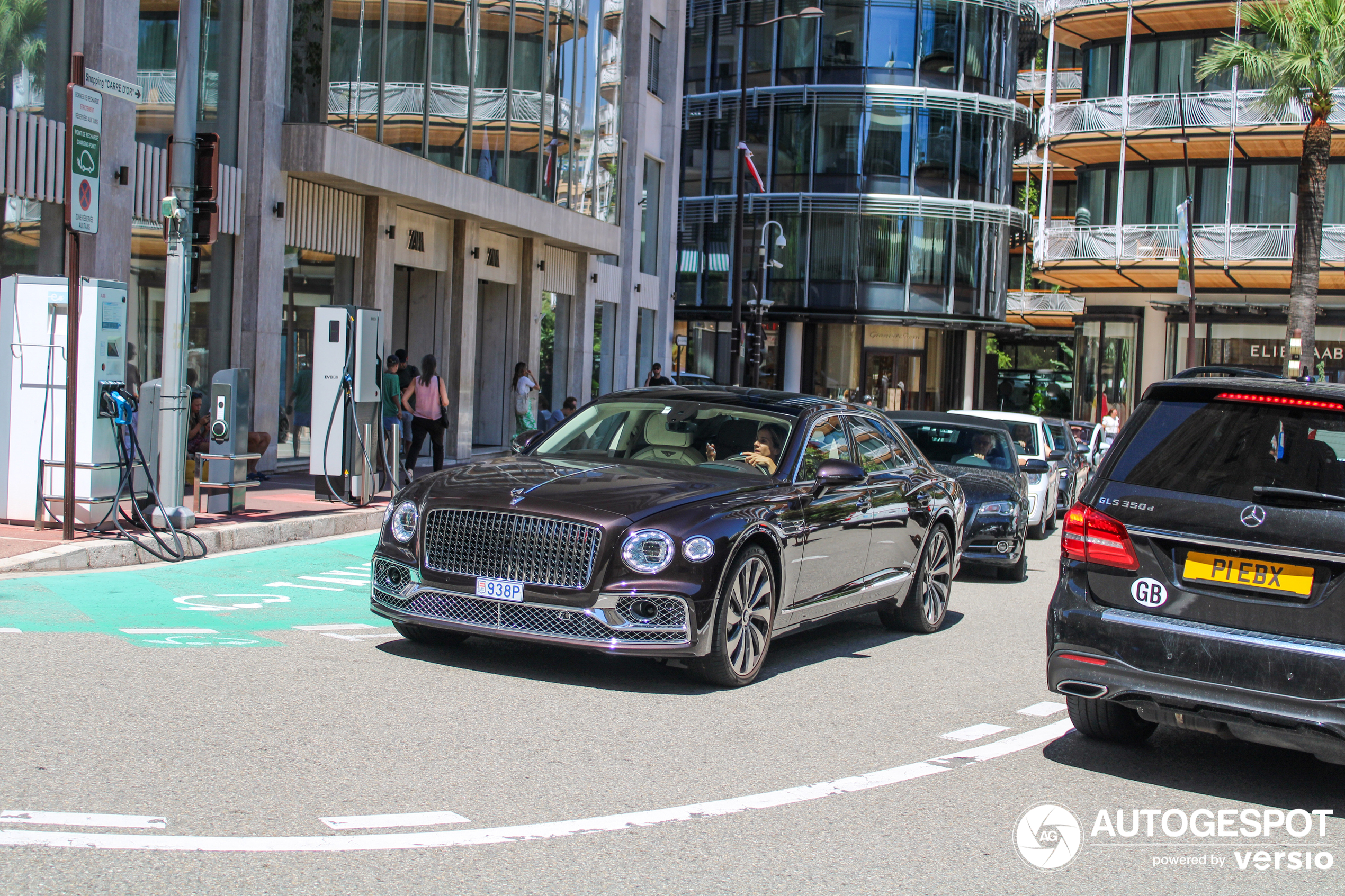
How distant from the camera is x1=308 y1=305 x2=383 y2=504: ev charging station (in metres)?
15.6

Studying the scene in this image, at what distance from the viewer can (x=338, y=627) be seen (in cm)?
892

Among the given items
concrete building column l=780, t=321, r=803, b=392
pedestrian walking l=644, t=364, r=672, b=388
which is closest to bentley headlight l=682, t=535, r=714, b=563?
pedestrian walking l=644, t=364, r=672, b=388

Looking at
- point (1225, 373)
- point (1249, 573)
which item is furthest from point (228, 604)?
point (1249, 573)

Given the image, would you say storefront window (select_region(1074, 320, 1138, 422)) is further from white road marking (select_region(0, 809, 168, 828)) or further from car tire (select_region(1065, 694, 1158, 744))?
white road marking (select_region(0, 809, 168, 828))

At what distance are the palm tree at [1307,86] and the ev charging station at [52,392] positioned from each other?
2661cm

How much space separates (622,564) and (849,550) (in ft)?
7.31

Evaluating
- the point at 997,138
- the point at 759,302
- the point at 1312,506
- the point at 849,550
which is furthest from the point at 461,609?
the point at 997,138

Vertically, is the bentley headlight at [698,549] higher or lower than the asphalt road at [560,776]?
higher

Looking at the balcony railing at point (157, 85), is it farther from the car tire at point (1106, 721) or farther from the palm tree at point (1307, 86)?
the palm tree at point (1307, 86)

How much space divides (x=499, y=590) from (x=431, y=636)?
1089 mm

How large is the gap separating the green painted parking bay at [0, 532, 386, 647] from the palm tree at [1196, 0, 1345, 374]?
85.2ft

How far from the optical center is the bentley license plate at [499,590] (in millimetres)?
7219

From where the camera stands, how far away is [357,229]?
73.5 feet

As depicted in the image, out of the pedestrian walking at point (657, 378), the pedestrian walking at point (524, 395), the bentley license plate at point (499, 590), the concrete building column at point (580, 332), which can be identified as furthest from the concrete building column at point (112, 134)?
the concrete building column at point (580, 332)
